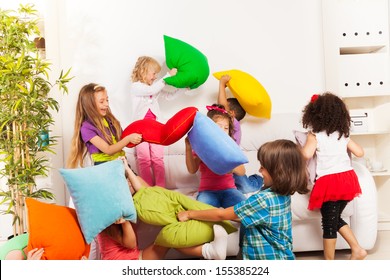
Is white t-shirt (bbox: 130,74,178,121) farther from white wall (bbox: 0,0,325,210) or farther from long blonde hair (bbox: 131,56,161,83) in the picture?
white wall (bbox: 0,0,325,210)

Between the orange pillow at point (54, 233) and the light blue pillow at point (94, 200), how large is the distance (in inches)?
1.7

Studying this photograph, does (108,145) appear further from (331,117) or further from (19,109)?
(331,117)

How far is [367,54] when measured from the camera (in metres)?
3.29

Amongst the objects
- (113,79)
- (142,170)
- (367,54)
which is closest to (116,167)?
(142,170)

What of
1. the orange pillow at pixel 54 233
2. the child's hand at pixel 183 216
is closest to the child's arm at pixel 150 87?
the child's hand at pixel 183 216

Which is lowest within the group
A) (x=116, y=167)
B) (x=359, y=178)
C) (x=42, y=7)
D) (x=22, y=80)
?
(x=359, y=178)

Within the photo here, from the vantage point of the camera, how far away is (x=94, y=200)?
1856 mm

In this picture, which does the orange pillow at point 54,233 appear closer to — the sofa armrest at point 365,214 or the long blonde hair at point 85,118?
the long blonde hair at point 85,118

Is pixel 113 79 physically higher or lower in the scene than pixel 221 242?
higher

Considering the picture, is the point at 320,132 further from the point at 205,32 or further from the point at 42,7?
the point at 42,7

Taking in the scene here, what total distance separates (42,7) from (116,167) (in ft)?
5.99

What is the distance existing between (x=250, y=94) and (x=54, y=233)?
1.67 metres

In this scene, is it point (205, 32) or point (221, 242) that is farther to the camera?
point (205, 32)

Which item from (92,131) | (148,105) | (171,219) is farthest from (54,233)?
(148,105)
